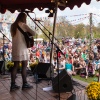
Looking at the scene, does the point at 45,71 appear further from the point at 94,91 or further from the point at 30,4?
the point at 94,91

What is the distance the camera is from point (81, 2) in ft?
18.9

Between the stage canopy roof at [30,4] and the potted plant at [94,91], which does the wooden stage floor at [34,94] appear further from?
the stage canopy roof at [30,4]

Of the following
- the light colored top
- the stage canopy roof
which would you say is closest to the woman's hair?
the light colored top

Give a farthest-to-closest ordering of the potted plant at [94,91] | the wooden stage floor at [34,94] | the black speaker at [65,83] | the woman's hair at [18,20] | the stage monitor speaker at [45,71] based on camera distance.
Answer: the stage monitor speaker at [45,71], the black speaker at [65,83], the woman's hair at [18,20], the wooden stage floor at [34,94], the potted plant at [94,91]

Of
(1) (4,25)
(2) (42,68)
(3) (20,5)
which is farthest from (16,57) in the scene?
(1) (4,25)

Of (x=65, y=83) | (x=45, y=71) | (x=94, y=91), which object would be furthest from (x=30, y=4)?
(x=94, y=91)

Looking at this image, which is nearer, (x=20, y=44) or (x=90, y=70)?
(x=20, y=44)

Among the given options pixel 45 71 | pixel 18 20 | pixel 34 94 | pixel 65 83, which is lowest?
pixel 34 94

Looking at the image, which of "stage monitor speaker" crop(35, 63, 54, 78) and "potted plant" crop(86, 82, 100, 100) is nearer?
"potted plant" crop(86, 82, 100, 100)

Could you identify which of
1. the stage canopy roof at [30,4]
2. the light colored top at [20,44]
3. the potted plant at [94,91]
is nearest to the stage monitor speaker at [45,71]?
the light colored top at [20,44]

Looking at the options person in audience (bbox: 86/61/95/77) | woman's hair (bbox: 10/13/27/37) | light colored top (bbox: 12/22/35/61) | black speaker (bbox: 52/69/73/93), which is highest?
woman's hair (bbox: 10/13/27/37)

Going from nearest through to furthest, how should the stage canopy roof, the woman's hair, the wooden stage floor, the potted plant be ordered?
the potted plant < the wooden stage floor < the woman's hair < the stage canopy roof

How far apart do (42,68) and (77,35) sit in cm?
3501

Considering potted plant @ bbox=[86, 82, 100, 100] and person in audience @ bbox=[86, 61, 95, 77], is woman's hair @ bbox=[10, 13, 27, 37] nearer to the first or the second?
potted plant @ bbox=[86, 82, 100, 100]
